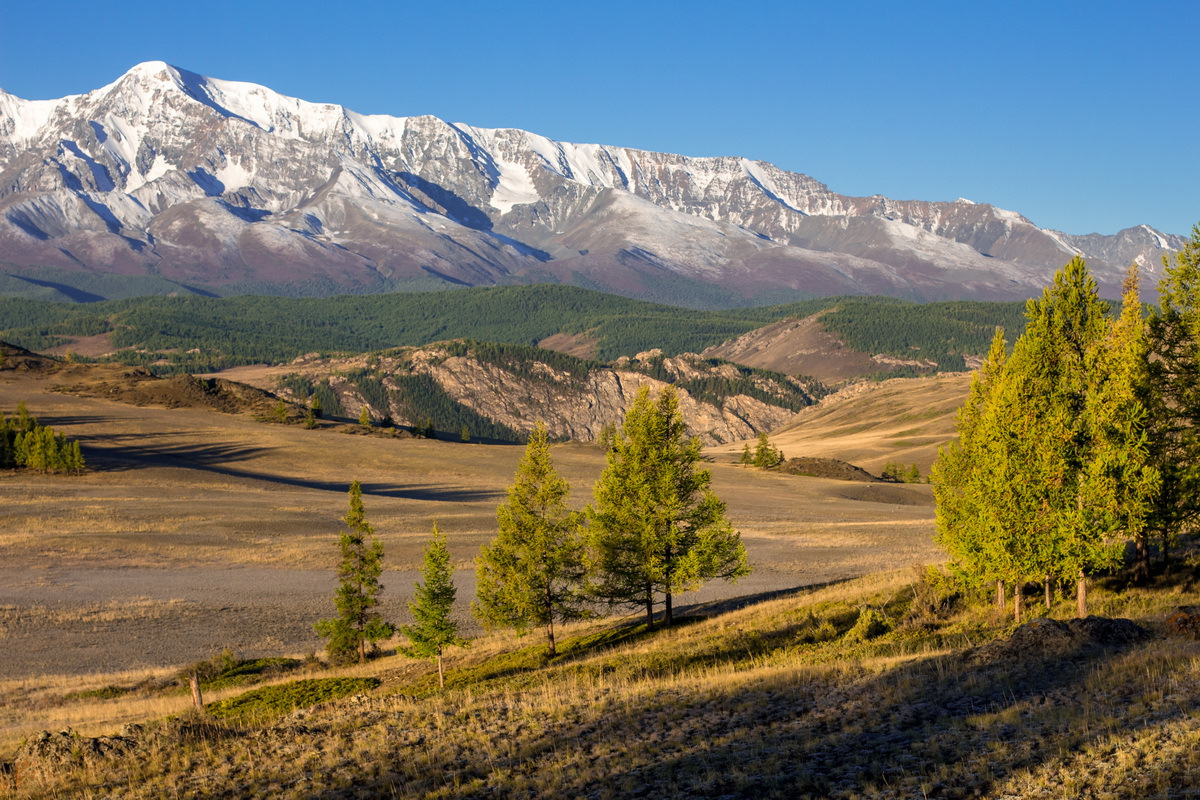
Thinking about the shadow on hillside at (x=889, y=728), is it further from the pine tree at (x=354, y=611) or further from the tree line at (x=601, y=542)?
the pine tree at (x=354, y=611)

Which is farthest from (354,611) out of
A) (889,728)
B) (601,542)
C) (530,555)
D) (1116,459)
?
(1116,459)

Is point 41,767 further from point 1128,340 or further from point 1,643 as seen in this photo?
point 1128,340

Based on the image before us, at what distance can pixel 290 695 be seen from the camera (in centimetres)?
2834

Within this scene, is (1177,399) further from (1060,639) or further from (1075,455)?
(1060,639)

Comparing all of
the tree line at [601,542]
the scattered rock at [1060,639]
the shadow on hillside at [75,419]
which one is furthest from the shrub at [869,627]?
the shadow on hillside at [75,419]

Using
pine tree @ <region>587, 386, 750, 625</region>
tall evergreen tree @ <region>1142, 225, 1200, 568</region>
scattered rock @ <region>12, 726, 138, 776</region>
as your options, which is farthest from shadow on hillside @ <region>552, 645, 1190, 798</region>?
pine tree @ <region>587, 386, 750, 625</region>

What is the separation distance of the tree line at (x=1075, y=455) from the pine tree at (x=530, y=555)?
13.6 m

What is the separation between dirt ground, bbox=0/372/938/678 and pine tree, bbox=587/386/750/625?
47.4 ft

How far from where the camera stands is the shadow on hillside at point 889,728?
554 inches

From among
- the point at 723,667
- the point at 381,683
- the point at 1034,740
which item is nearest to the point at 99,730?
the point at 381,683

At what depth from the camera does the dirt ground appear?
4397 centimetres

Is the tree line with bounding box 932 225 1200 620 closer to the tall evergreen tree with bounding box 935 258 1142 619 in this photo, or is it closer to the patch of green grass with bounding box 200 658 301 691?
the tall evergreen tree with bounding box 935 258 1142 619

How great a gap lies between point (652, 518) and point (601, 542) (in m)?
2.06

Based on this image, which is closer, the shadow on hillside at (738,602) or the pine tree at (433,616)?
the pine tree at (433,616)
